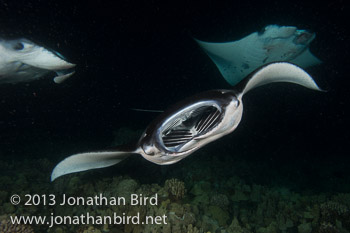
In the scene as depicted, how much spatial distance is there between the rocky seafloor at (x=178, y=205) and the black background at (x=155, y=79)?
10.2 ft

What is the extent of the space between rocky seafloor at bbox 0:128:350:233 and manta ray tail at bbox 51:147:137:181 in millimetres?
841

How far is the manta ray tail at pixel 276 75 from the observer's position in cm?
173

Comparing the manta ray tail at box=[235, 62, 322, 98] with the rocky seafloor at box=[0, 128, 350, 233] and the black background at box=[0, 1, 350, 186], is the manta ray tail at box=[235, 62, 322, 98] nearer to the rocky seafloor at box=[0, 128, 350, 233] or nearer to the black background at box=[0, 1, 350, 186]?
the rocky seafloor at box=[0, 128, 350, 233]

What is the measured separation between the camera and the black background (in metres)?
5.77

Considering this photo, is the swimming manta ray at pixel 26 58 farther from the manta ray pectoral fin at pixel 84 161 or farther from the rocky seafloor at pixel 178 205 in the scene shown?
the rocky seafloor at pixel 178 205

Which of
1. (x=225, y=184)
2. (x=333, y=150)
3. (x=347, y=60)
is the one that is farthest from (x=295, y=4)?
(x=333, y=150)

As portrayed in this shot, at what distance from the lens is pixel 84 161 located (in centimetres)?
199

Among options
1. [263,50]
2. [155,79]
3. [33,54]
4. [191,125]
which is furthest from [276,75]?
[155,79]

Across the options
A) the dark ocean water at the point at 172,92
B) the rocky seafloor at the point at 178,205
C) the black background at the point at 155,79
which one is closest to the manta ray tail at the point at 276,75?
the rocky seafloor at the point at 178,205

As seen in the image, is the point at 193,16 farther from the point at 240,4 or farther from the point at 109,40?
the point at 109,40

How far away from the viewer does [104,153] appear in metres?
1.82

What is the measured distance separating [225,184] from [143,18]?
625 centimetres

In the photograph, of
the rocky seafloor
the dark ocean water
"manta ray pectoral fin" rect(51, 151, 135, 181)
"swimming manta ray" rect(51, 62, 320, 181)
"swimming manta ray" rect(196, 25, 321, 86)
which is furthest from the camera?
the dark ocean water

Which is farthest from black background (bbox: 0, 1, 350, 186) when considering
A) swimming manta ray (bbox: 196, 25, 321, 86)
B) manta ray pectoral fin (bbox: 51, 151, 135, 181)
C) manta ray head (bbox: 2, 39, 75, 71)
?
manta ray pectoral fin (bbox: 51, 151, 135, 181)
